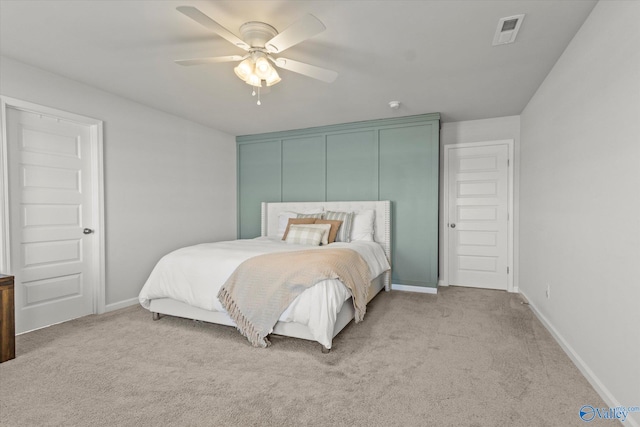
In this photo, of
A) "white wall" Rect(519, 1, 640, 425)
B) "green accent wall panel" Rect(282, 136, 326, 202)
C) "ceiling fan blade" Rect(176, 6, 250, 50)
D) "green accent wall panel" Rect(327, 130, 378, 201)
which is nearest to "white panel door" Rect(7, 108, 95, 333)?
"ceiling fan blade" Rect(176, 6, 250, 50)

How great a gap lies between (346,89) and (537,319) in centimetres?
308

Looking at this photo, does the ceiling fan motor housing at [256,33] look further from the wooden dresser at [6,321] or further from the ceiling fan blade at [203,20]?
the wooden dresser at [6,321]

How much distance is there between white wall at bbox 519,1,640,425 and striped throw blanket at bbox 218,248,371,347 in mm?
1611

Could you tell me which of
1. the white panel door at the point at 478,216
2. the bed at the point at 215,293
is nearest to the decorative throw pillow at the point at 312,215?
the bed at the point at 215,293

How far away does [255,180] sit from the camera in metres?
5.42

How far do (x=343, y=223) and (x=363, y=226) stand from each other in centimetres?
29

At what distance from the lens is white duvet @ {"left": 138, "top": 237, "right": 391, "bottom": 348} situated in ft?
7.89

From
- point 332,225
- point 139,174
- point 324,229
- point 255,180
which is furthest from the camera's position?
point 255,180

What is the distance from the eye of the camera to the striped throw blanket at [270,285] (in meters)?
2.49

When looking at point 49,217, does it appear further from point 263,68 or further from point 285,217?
point 285,217

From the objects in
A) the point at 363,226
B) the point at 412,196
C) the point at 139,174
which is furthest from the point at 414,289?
the point at 139,174

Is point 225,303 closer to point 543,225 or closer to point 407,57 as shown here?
point 407,57

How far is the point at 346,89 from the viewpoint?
340 cm

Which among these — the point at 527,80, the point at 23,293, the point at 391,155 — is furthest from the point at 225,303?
the point at 527,80
